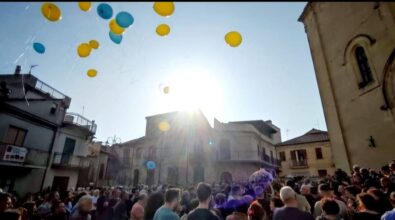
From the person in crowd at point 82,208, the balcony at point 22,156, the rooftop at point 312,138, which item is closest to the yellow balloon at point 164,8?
the person in crowd at point 82,208

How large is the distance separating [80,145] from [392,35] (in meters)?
21.1

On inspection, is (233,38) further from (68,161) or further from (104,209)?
(68,161)

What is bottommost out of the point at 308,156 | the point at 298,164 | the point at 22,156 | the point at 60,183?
the point at 60,183

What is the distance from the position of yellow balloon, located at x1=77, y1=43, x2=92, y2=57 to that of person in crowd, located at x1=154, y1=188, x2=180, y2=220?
3.55 meters

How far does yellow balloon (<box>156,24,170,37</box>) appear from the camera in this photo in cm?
444

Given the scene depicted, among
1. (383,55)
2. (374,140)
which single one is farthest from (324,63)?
(374,140)

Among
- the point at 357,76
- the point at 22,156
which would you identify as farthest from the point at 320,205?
the point at 22,156

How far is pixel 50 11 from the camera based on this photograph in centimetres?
361

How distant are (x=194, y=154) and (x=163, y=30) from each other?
67.6ft

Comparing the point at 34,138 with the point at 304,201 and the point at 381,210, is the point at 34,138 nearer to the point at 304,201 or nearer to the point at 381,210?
the point at 304,201

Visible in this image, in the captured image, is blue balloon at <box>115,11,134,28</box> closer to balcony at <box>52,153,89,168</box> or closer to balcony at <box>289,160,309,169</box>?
balcony at <box>52,153,89,168</box>

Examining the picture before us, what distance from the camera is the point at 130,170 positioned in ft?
87.6

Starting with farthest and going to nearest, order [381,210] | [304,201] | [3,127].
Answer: [3,127] → [304,201] → [381,210]

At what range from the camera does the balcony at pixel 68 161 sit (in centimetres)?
1553
